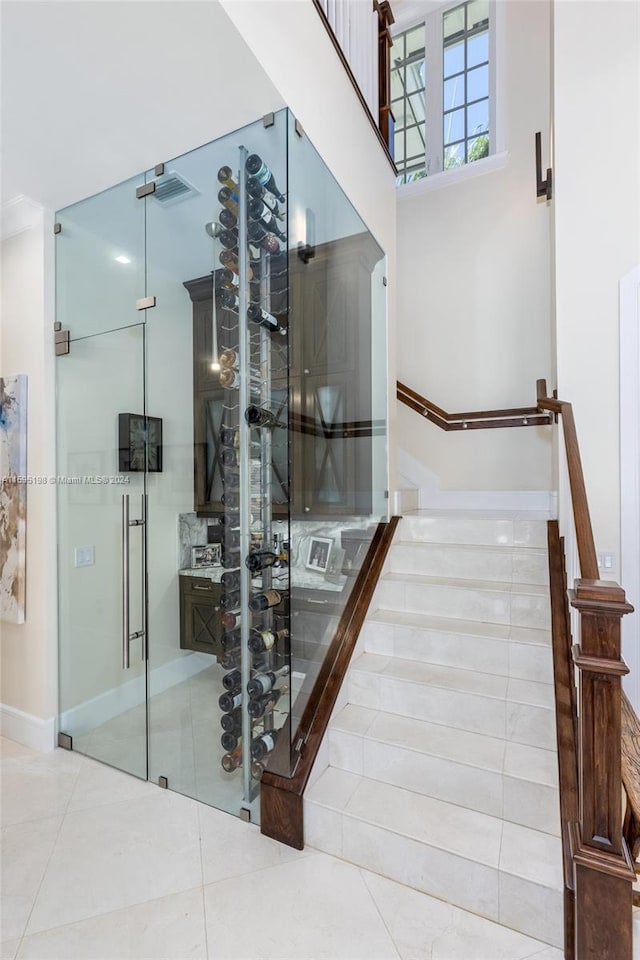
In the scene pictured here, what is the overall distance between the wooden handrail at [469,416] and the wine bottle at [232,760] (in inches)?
114

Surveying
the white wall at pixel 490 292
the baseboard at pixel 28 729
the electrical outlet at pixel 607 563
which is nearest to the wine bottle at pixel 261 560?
the baseboard at pixel 28 729

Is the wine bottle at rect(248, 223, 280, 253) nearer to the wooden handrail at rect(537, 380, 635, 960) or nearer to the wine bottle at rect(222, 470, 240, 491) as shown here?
the wine bottle at rect(222, 470, 240, 491)

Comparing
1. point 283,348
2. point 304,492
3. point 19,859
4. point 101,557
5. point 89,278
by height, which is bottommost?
point 19,859

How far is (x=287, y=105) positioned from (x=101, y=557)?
2.28 metres

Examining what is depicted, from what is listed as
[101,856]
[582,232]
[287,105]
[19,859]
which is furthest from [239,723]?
[582,232]

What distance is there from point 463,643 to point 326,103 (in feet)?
8.81

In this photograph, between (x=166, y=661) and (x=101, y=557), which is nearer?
(x=166, y=661)

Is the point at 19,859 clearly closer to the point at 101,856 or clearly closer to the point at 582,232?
the point at 101,856

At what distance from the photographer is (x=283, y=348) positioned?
1.97 meters

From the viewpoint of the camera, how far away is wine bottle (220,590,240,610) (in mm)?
2006

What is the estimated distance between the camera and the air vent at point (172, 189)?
2.22 meters

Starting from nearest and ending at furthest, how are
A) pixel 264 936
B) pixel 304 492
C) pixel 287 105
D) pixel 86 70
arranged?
pixel 264 936 < pixel 86 70 < pixel 287 105 < pixel 304 492

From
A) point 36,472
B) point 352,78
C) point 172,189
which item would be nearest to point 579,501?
point 172,189

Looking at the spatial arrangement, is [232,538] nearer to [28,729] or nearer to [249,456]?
[249,456]
